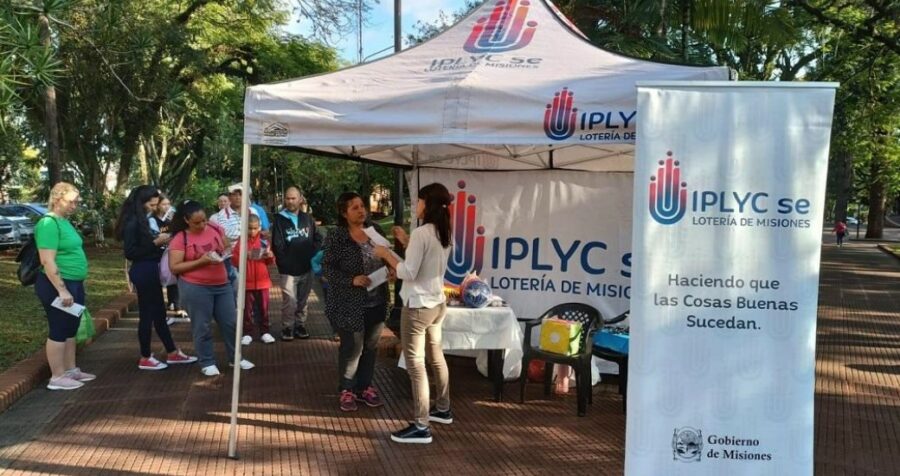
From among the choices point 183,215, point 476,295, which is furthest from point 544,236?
point 183,215

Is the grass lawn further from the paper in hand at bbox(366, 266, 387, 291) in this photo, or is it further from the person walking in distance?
the paper in hand at bbox(366, 266, 387, 291)

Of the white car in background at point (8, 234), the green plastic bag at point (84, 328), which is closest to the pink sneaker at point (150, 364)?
the green plastic bag at point (84, 328)

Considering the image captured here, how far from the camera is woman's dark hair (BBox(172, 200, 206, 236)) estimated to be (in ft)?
19.6

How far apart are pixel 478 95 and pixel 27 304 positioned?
8449 mm

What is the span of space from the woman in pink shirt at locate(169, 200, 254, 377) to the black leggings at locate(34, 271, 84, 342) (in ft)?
2.48

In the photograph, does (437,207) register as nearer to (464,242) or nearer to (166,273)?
(464,242)

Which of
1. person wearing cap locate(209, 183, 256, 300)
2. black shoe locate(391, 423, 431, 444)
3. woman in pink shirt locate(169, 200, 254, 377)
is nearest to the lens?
black shoe locate(391, 423, 431, 444)

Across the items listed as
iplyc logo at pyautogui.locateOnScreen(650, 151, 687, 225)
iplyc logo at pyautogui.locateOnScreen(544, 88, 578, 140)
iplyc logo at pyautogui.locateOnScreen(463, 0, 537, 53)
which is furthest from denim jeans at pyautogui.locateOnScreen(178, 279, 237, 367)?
iplyc logo at pyautogui.locateOnScreen(650, 151, 687, 225)

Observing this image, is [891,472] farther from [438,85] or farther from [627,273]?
[438,85]

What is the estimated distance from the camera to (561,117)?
13.0 feet

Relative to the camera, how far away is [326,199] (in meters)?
36.7

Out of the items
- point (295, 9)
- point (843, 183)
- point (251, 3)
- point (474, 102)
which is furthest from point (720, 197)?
point (843, 183)

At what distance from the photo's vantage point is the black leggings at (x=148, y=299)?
6336mm

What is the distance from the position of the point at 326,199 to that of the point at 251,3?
65.6ft
